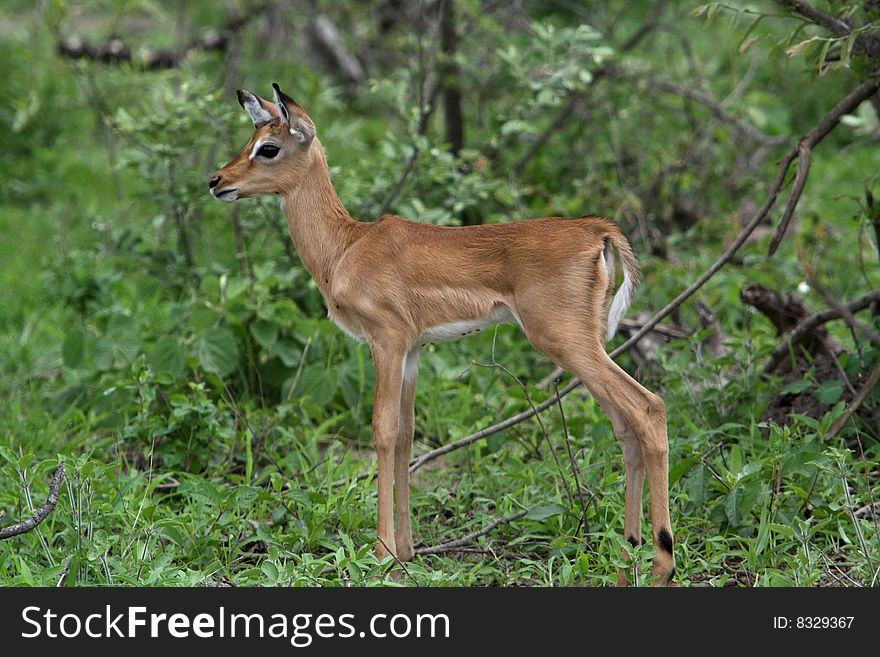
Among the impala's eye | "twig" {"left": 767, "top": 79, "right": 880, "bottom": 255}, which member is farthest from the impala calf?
"twig" {"left": 767, "top": 79, "right": 880, "bottom": 255}

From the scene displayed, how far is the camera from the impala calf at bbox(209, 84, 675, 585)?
139 inches

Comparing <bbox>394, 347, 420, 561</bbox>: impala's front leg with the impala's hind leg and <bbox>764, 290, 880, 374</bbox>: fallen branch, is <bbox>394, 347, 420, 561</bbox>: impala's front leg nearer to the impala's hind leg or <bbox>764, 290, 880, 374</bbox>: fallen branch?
the impala's hind leg

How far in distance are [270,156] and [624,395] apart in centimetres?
142

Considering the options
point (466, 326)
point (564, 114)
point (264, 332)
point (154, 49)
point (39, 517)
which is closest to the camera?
point (39, 517)

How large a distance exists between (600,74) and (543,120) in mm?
2071

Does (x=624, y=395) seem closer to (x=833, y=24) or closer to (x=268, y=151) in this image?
(x=268, y=151)

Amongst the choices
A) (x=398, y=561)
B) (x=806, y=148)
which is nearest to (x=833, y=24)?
(x=806, y=148)

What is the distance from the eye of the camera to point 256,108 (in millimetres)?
3928

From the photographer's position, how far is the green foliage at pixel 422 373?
3.89m

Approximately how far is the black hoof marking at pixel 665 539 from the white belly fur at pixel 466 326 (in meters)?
0.83
